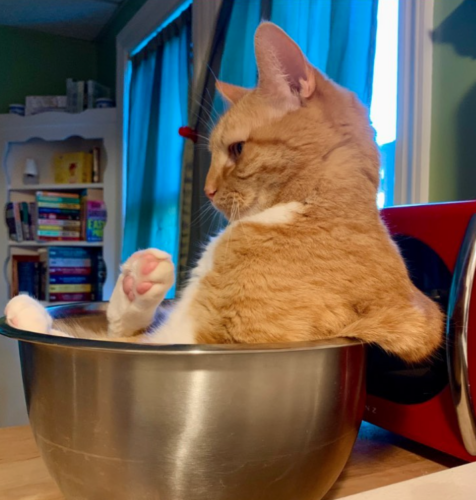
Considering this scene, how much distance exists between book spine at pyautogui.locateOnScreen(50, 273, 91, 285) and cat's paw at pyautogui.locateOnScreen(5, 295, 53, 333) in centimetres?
277

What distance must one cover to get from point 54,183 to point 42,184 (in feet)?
0.27

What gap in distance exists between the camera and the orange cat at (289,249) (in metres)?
0.58

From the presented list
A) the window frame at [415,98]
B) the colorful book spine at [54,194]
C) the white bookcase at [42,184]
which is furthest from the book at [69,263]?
the window frame at [415,98]

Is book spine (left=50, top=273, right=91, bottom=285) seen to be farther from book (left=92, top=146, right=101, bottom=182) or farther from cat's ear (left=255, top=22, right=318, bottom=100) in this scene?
cat's ear (left=255, top=22, right=318, bottom=100)

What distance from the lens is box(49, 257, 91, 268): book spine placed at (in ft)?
10.8

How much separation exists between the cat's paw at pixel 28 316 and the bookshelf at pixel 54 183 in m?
2.59

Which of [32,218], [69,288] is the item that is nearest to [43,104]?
[32,218]

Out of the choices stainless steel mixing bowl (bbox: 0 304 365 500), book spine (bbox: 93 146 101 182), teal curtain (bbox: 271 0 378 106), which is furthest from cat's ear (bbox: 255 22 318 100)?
book spine (bbox: 93 146 101 182)

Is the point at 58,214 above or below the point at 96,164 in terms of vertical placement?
below

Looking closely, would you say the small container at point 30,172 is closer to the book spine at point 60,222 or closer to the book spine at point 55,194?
the book spine at point 55,194

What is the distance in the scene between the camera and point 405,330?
58 centimetres

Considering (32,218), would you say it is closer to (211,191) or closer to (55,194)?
(55,194)

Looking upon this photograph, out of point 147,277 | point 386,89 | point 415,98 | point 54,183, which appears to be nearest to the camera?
point 147,277

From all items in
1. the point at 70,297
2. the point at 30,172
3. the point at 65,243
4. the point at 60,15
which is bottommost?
the point at 70,297
